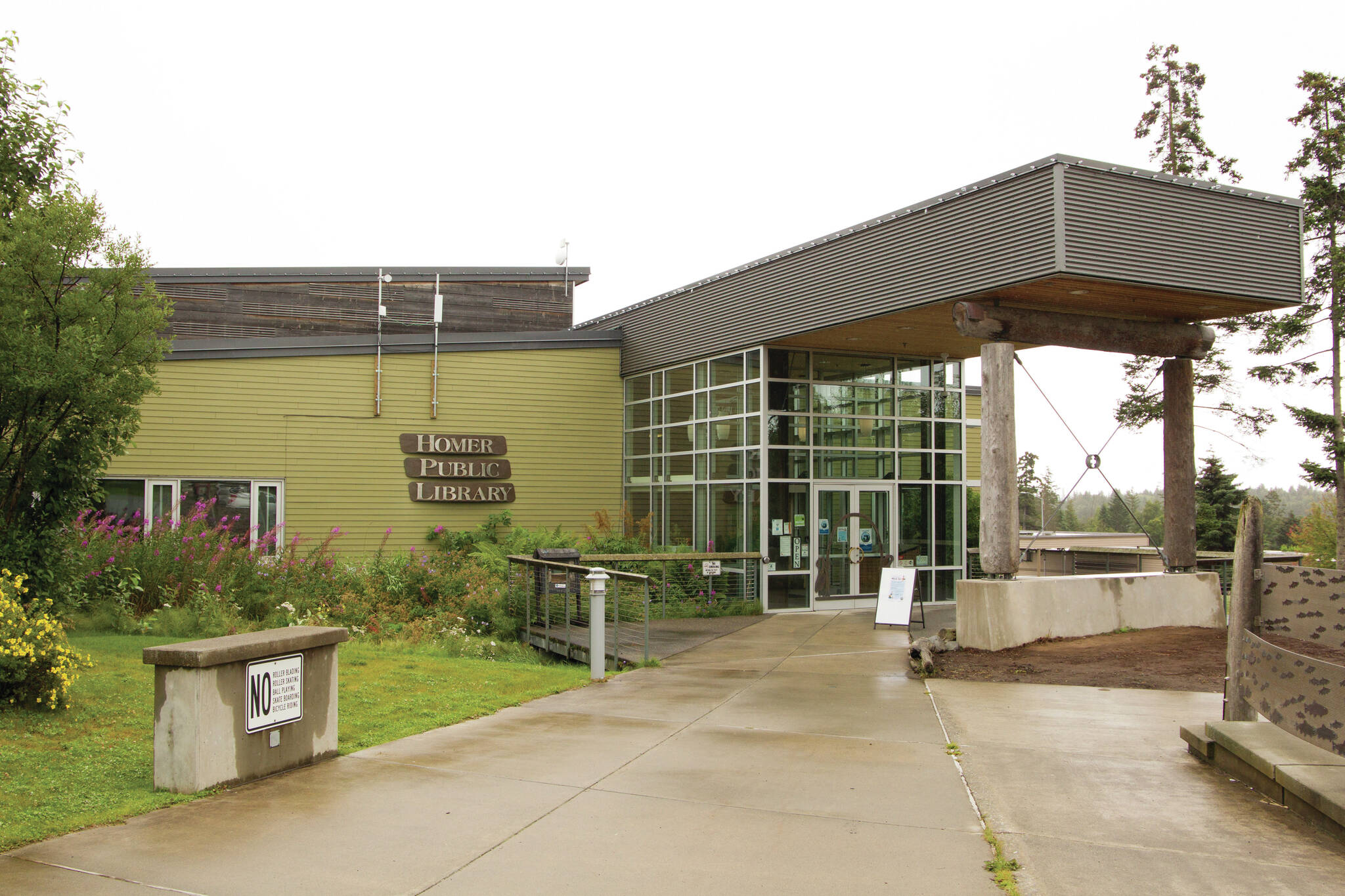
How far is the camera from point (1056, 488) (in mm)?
101125

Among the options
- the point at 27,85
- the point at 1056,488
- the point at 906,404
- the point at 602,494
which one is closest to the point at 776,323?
the point at 906,404

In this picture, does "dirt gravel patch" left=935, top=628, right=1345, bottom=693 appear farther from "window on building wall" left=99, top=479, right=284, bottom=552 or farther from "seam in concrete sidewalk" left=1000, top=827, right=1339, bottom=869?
"window on building wall" left=99, top=479, right=284, bottom=552

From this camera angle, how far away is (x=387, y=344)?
19516 mm

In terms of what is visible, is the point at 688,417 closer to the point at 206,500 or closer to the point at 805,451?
the point at 805,451

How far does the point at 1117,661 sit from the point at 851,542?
7106 mm

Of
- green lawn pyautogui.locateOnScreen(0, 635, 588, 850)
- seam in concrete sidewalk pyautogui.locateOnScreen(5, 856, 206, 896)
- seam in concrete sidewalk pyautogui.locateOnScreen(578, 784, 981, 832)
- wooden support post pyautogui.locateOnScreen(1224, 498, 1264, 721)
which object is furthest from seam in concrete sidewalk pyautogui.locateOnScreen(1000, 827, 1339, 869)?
green lawn pyautogui.locateOnScreen(0, 635, 588, 850)

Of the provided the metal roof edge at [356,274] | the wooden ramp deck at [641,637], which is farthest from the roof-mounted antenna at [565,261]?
the wooden ramp deck at [641,637]

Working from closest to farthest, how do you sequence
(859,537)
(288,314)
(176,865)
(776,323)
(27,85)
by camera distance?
1. (176,865)
2. (27,85)
3. (776,323)
4. (859,537)
5. (288,314)

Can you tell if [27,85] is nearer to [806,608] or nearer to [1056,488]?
[806,608]

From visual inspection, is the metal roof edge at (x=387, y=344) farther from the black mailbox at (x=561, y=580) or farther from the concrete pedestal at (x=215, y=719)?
the concrete pedestal at (x=215, y=719)

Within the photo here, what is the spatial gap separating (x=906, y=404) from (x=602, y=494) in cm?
682

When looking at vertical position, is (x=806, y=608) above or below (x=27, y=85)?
below

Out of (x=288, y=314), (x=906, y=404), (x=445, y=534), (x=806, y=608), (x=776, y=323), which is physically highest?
(x=288, y=314)

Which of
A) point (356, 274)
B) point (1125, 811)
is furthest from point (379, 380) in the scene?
point (1125, 811)
